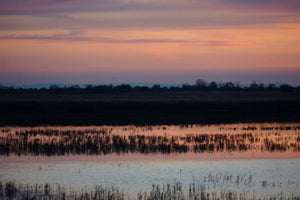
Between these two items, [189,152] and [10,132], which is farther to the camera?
[10,132]

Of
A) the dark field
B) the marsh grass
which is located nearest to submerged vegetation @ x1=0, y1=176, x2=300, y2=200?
the marsh grass

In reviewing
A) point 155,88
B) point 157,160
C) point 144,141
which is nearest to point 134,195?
point 157,160

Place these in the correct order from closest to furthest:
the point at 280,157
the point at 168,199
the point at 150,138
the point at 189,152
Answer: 1. the point at 168,199
2. the point at 280,157
3. the point at 189,152
4. the point at 150,138

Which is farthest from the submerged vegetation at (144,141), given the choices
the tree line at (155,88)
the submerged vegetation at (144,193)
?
the tree line at (155,88)

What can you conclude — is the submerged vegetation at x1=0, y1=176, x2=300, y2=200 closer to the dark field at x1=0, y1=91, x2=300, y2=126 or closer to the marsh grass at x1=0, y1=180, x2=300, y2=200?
the marsh grass at x1=0, y1=180, x2=300, y2=200

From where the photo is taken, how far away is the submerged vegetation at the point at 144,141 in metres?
21.2

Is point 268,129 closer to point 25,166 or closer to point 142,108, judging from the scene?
point 25,166

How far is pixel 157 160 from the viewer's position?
1881 cm

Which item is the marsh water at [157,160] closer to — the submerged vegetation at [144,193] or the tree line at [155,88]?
the submerged vegetation at [144,193]

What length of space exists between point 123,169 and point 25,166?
134 inches

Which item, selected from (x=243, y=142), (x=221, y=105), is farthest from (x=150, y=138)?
(x=221, y=105)

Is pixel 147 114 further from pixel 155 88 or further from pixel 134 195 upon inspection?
pixel 155 88

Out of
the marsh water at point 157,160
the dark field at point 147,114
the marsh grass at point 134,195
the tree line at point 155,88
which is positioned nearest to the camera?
the marsh grass at point 134,195

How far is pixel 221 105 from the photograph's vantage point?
52.0 m
